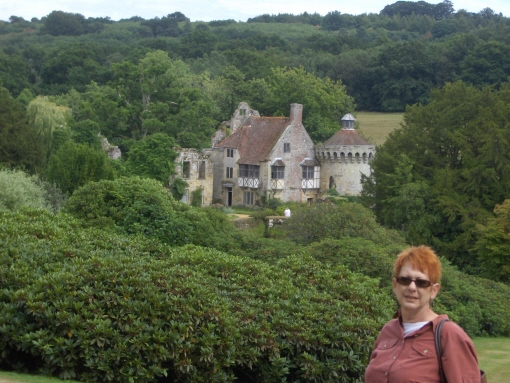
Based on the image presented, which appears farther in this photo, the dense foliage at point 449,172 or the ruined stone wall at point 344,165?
the ruined stone wall at point 344,165

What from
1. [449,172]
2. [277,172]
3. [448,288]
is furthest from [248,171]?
[448,288]

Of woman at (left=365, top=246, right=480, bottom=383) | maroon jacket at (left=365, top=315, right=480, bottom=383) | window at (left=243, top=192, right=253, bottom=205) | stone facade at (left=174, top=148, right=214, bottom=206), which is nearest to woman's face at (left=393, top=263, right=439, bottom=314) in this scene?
woman at (left=365, top=246, right=480, bottom=383)

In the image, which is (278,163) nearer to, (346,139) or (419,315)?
(346,139)

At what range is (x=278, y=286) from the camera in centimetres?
1570

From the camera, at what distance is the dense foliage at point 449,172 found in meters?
43.7

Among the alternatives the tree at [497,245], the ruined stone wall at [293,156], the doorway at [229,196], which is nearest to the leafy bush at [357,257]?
the tree at [497,245]

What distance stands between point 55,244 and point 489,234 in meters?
26.7

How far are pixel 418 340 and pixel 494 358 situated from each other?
1516 centimetres

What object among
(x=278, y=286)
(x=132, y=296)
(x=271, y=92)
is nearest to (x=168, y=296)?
(x=132, y=296)

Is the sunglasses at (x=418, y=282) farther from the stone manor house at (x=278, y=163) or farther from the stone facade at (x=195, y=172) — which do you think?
the stone manor house at (x=278, y=163)

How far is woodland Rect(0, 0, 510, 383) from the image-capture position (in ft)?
41.2

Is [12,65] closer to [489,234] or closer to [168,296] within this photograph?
[489,234]

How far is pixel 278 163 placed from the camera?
202 feet

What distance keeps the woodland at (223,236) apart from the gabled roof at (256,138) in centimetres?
356
